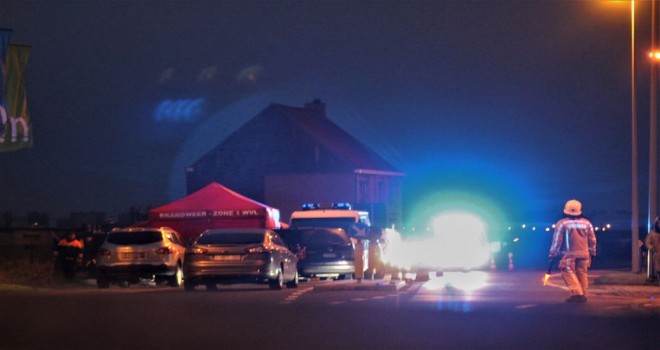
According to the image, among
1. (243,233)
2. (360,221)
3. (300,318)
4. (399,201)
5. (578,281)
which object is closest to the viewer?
(300,318)

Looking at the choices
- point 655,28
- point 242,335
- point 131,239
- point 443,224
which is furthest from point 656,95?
point 242,335

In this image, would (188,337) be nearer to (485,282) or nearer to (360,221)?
(485,282)

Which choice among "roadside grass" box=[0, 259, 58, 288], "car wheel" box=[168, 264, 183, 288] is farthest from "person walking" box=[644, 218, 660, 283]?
"roadside grass" box=[0, 259, 58, 288]

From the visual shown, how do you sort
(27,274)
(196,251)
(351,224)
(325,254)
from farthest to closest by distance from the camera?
(351,224)
(27,274)
(325,254)
(196,251)

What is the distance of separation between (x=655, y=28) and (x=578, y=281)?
10903 millimetres

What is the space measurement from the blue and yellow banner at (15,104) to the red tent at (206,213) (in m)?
10.2

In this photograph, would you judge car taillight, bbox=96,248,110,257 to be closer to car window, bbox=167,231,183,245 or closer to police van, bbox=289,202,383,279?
car window, bbox=167,231,183,245

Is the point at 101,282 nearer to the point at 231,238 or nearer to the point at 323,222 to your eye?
the point at 231,238

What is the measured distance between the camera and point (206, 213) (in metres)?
35.6

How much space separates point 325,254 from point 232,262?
Answer: 6240 mm

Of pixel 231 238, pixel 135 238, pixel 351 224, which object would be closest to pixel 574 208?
pixel 231 238

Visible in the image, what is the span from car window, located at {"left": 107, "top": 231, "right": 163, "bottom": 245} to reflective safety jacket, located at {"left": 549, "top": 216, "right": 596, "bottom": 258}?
11.6 m

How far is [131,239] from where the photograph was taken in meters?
28.5

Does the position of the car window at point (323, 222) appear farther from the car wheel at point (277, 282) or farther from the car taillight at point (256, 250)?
the car taillight at point (256, 250)
